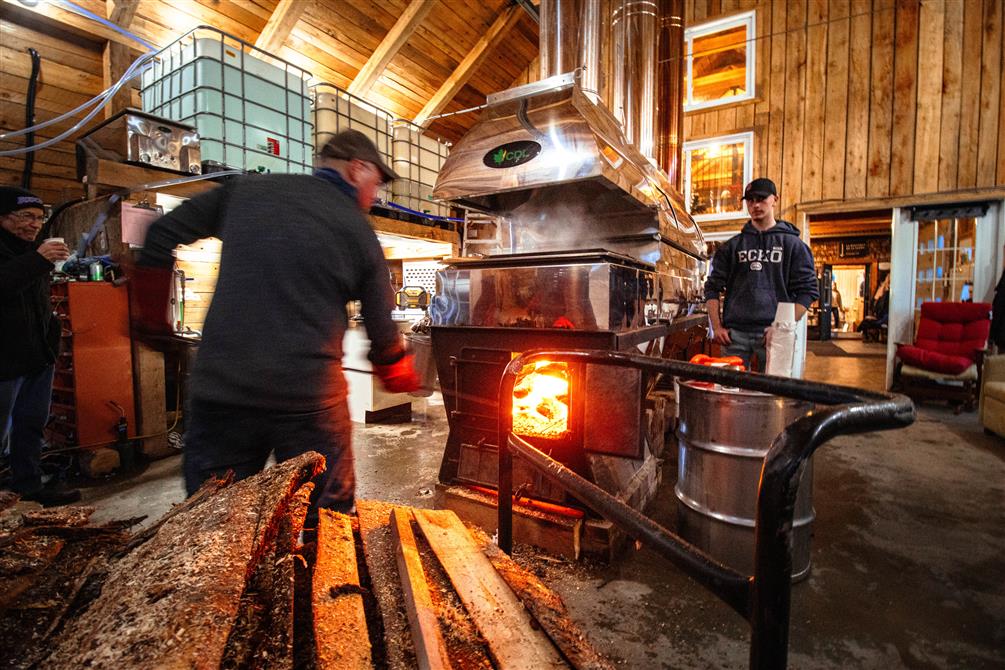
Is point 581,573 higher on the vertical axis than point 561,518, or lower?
lower

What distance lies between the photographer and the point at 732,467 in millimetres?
2234

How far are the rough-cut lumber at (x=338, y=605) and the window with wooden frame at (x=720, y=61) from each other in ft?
28.7

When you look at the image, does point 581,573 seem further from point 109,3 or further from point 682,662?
point 109,3

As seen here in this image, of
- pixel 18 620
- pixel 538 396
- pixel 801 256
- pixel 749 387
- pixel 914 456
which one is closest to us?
pixel 18 620

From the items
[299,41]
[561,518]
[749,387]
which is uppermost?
[299,41]

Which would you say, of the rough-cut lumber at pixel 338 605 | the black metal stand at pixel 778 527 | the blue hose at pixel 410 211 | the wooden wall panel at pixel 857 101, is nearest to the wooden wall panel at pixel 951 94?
the wooden wall panel at pixel 857 101

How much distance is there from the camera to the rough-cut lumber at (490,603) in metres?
1.01

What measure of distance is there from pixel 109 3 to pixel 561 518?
19.8ft

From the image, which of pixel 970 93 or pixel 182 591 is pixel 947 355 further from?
pixel 182 591

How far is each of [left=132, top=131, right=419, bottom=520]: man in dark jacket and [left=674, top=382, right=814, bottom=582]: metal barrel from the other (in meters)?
1.61

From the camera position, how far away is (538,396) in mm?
2777

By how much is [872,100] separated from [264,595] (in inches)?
358

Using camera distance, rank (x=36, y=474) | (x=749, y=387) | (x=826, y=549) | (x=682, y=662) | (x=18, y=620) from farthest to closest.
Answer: (x=36, y=474), (x=826, y=549), (x=682, y=662), (x=749, y=387), (x=18, y=620)

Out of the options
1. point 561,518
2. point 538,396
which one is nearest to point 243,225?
point 538,396
